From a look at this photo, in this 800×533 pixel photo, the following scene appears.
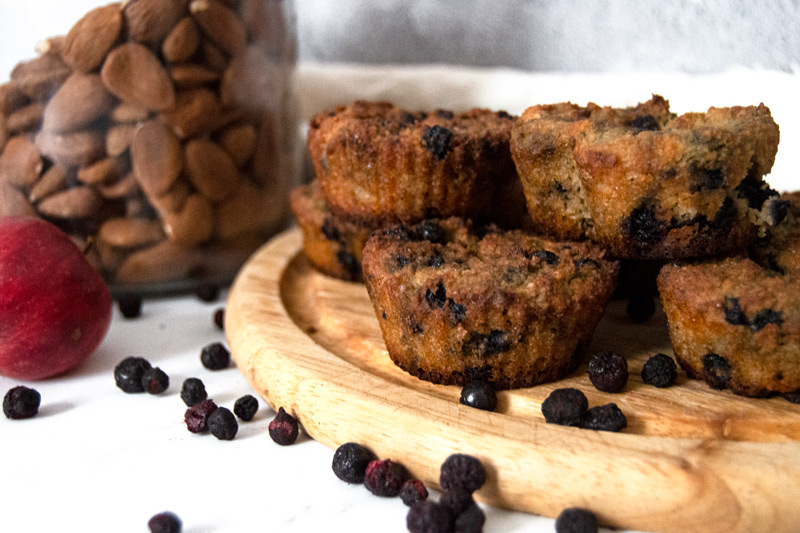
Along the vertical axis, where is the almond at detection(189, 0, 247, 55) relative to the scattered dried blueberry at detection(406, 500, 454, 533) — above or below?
above

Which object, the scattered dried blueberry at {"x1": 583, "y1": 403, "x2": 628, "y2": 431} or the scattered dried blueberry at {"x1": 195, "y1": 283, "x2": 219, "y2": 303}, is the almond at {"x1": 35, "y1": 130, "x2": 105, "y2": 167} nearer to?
the scattered dried blueberry at {"x1": 195, "y1": 283, "x2": 219, "y2": 303}

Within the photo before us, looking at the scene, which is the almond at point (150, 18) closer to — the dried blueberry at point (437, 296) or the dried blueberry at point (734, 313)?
the dried blueberry at point (437, 296)

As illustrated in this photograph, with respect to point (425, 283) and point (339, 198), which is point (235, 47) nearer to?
point (339, 198)

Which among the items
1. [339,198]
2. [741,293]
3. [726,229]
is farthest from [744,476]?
[339,198]

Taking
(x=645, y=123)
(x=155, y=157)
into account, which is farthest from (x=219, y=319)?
(x=645, y=123)

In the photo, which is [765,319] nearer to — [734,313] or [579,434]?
[734,313]

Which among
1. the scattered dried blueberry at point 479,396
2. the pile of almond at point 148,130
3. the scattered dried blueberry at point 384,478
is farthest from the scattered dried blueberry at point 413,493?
the pile of almond at point 148,130

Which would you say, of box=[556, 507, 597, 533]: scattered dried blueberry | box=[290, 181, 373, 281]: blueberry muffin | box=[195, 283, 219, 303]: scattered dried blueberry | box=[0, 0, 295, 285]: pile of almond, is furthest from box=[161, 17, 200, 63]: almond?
box=[556, 507, 597, 533]: scattered dried blueberry
